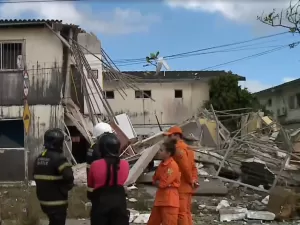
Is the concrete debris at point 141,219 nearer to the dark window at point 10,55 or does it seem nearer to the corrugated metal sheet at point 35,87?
the corrugated metal sheet at point 35,87

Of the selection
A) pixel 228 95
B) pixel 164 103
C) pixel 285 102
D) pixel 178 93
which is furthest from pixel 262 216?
pixel 285 102

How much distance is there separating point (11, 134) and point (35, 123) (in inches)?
36.4

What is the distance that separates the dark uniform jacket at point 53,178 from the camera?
23.2 ft

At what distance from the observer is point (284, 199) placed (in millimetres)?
11336

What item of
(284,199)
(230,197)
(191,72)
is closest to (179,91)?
(191,72)

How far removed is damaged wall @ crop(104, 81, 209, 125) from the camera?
121 ft

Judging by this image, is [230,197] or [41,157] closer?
[41,157]

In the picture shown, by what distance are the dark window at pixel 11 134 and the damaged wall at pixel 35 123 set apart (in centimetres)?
27

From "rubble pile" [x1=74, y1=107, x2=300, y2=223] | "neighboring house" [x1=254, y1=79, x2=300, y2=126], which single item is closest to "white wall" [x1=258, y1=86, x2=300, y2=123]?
"neighboring house" [x1=254, y1=79, x2=300, y2=126]

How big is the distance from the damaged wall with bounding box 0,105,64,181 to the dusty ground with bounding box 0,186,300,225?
2881 millimetres

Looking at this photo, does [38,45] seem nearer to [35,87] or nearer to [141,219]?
[35,87]

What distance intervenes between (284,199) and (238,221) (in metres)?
Answer: 1.06

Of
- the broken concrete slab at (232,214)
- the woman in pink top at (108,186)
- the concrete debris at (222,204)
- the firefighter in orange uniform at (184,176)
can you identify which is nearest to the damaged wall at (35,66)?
the concrete debris at (222,204)

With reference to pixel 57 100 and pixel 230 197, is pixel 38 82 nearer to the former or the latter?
pixel 57 100
